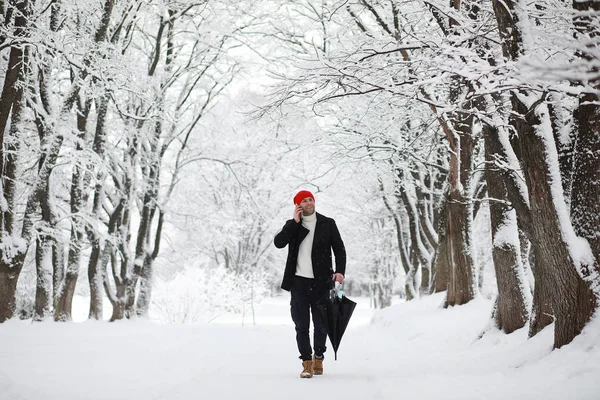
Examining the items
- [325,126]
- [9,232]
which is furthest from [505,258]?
[9,232]

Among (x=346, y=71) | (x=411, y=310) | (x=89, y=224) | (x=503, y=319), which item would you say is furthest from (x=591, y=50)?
(x=89, y=224)

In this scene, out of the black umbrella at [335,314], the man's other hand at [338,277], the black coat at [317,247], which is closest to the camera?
the black umbrella at [335,314]

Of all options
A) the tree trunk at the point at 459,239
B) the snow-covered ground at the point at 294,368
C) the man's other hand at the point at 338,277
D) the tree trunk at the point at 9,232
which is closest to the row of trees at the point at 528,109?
the snow-covered ground at the point at 294,368

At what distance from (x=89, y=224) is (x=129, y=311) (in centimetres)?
418

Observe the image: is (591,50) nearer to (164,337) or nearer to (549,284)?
(549,284)

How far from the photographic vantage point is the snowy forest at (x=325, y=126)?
13.7 feet

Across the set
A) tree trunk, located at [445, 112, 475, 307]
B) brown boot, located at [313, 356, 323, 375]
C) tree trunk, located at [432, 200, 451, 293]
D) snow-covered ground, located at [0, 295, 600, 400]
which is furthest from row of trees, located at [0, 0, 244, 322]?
tree trunk, located at [432, 200, 451, 293]

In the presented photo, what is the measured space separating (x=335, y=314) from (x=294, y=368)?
122cm

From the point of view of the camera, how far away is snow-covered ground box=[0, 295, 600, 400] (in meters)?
3.69

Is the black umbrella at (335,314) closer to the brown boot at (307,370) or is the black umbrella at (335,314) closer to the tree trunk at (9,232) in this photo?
the brown boot at (307,370)

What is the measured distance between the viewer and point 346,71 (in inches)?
207

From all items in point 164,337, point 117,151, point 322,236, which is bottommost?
point 164,337

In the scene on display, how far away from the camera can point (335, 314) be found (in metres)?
5.12

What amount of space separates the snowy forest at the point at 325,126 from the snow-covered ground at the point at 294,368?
0.56 metres
